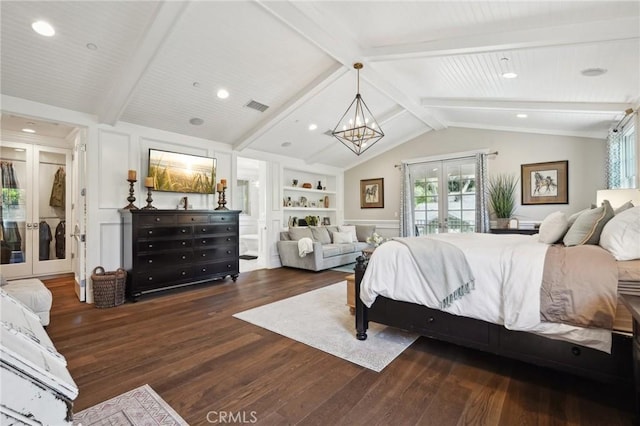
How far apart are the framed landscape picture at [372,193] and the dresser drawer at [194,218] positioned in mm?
4345

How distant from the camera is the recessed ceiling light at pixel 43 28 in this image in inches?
106

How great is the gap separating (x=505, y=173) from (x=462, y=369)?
491 cm

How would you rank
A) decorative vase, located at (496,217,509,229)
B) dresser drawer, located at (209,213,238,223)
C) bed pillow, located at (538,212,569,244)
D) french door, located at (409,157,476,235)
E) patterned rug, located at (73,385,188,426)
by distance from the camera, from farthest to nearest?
1. french door, located at (409,157,476,235)
2. decorative vase, located at (496,217,509,229)
3. dresser drawer, located at (209,213,238,223)
4. bed pillow, located at (538,212,569,244)
5. patterned rug, located at (73,385,188,426)

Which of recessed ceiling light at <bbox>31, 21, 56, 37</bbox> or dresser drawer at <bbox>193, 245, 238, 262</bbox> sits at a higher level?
recessed ceiling light at <bbox>31, 21, 56, 37</bbox>

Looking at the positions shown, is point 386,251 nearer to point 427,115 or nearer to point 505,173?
point 427,115

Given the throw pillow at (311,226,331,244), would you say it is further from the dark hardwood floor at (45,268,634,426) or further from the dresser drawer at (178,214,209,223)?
the dark hardwood floor at (45,268,634,426)

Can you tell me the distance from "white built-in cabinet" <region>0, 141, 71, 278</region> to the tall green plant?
7718 mm

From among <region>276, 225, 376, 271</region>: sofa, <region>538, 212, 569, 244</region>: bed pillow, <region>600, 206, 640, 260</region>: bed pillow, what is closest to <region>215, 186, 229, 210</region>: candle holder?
<region>276, 225, 376, 271</region>: sofa

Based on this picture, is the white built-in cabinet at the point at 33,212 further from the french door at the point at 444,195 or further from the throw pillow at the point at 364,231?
the french door at the point at 444,195

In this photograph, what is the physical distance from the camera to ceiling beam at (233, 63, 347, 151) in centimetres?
413

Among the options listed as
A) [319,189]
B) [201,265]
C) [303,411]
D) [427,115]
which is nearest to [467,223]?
[427,115]

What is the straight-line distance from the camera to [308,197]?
25.9 ft

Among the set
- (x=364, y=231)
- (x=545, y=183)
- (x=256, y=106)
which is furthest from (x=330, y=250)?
(x=545, y=183)

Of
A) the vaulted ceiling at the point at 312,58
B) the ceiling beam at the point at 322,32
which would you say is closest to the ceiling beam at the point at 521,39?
the vaulted ceiling at the point at 312,58
